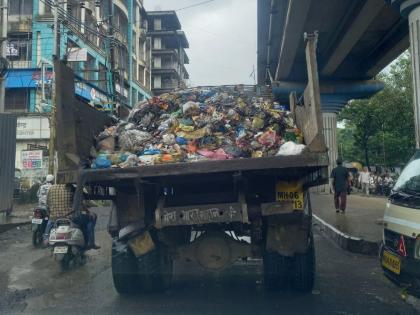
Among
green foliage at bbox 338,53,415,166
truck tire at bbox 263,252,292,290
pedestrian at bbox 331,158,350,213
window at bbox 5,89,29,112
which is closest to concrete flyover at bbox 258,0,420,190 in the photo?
pedestrian at bbox 331,158,350,213

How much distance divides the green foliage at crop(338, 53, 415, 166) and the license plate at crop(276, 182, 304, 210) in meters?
23.6

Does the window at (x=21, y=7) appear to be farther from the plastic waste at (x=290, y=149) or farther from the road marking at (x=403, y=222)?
the road marking at (x=403, y=222)

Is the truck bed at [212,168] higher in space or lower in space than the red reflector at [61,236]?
higher

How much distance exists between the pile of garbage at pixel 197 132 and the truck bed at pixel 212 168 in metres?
0.21

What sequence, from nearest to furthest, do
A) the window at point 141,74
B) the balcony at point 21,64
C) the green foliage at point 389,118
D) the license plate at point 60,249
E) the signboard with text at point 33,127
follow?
the license plate at point 60,249 < the green foliage at point 389,118 < the balcony at point 21,64 < the signboard with text at point 33,127 < the window at point 141,74

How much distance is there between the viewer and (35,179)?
2592 cm

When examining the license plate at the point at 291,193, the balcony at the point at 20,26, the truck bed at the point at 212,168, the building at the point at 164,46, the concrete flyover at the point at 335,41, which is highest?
the building at the point at 164,46

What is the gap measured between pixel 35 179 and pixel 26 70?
6.75 meters

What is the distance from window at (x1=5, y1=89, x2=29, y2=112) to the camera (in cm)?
2848

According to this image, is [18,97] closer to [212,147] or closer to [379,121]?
[379,121]

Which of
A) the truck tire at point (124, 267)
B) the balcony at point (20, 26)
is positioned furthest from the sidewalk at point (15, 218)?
the balcony at point (20, 26)

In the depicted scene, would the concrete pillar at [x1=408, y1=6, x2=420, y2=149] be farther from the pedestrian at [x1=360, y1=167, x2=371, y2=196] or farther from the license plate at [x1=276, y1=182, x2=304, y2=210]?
the pedestrian at [x1=360, y1=167, x2=371, y2=196]

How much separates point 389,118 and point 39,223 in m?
24.1

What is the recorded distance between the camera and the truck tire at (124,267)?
17.5 ft
